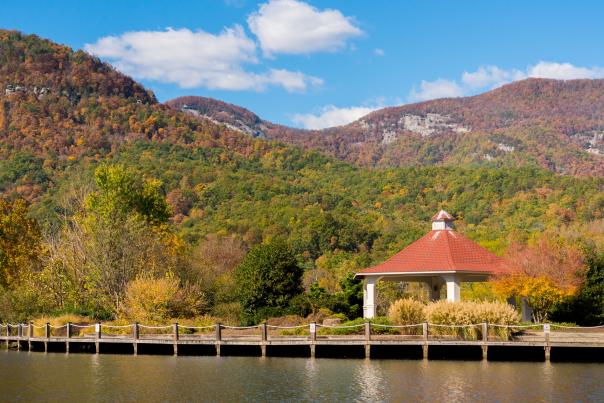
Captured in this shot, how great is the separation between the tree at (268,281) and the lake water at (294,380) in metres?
7.72

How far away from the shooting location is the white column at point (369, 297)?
37.4 meters

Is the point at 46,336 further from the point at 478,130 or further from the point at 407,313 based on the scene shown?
the point at 478,130

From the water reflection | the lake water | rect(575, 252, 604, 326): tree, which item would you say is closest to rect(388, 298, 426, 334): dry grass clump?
the lake water

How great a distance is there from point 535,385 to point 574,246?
15.7m

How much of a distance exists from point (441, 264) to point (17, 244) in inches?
1060

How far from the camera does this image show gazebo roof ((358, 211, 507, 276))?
35688 millimetres

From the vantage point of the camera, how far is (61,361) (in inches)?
1176

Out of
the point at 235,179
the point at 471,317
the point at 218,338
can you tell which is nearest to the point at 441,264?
the point at 471,317

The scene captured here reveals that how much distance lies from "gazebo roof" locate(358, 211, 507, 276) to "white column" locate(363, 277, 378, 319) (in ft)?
1.57

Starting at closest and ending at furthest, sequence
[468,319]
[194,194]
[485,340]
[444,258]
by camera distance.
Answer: [485,340] → [468,319] → [444,258] → [194,194]

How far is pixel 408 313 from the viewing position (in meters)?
31.0

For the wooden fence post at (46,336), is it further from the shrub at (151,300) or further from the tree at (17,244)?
the tree at (17,244)

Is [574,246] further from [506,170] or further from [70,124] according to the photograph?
[70,124]

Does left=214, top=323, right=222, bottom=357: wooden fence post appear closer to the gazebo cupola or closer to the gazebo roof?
the gazebo roof
